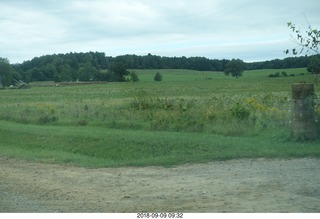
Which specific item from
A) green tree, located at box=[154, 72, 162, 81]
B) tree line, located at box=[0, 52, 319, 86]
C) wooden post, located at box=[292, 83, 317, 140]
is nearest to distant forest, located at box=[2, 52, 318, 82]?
tree line, located at box=[0, 52, 319, 86]

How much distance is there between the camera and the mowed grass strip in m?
13.5

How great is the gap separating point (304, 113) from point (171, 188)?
6.36 metres

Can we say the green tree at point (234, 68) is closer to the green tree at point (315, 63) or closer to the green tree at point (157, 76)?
the green tree at point (157, 76)

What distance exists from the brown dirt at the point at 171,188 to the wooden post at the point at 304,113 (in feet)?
7.46

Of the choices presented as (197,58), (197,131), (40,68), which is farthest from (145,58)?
(197,131)

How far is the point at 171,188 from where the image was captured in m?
9.83

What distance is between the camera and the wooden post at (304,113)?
1441 centimetres

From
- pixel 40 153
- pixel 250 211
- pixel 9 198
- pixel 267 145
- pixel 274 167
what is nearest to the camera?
pixel 250 211

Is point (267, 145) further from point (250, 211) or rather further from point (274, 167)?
point (250, 211)

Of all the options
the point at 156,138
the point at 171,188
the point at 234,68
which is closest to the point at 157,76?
the point at 234,68

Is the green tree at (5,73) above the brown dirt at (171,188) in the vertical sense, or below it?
above

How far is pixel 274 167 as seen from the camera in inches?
454

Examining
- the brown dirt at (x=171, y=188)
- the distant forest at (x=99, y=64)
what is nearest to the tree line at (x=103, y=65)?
the distant forest at (x=99, y=64)

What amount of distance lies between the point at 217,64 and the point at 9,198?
143 ft
